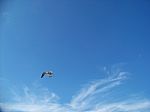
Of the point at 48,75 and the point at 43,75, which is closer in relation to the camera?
the point at 48,75

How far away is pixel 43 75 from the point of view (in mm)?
29953

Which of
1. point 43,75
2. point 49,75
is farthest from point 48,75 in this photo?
point 43,75

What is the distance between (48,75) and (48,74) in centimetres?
90

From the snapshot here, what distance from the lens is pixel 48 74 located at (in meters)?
28.9

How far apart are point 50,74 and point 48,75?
123 centimetres

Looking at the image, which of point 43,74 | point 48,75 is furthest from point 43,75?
point 48,75

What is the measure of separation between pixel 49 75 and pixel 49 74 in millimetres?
1121

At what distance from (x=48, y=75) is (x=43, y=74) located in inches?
96.5

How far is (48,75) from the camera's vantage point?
27969 millimetres

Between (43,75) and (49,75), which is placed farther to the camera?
(43,75)

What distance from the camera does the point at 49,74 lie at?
29.0 m

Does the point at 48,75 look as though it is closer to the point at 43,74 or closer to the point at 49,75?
the point at 49,75

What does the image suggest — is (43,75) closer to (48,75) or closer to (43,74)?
(43,74)

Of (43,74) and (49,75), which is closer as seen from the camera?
(49,75)
